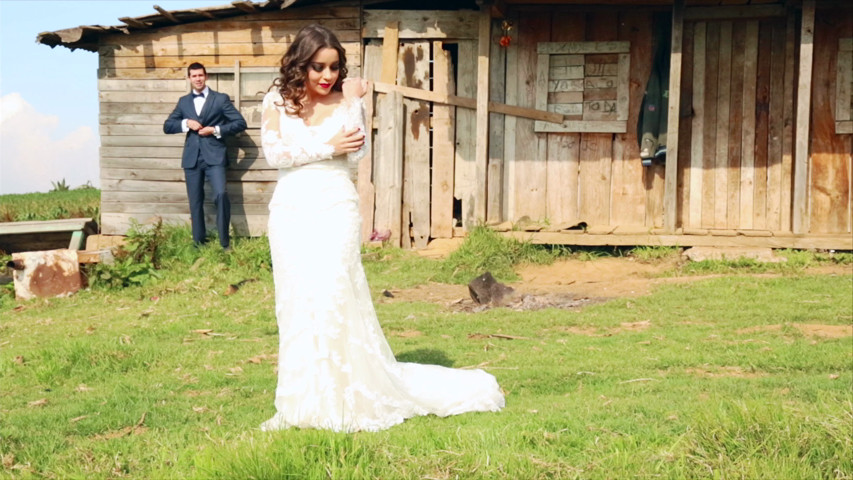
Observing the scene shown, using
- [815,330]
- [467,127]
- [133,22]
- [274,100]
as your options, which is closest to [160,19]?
[133,22]

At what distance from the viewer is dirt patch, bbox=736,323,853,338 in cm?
770

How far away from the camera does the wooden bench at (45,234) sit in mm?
13445

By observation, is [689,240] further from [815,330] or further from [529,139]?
[815,330]

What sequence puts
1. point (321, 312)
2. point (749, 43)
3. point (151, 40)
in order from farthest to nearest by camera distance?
point (151, 40) → point (749, 43) → point (321, 312)

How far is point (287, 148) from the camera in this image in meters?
4.96

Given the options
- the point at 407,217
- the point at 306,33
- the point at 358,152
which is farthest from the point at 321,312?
the point at 407,217

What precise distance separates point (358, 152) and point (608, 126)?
825 centimetres

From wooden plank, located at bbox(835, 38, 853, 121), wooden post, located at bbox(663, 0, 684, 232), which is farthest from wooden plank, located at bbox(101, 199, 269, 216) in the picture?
wooden plank, located at bbox(835, 38, 853, 121)

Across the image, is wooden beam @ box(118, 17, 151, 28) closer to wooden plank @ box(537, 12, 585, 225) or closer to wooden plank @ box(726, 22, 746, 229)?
wooden plank @ box(537, 12, 585, 225)

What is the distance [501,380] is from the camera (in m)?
6.21

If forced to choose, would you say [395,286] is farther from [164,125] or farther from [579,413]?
[579,413]

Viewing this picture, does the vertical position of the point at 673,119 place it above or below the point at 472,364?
above

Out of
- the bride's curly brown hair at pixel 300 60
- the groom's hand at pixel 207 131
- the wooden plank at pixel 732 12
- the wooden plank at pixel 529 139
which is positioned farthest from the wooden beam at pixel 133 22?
the bride's curly brown hair at pixel 300 60

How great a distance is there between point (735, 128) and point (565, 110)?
7.47ft
